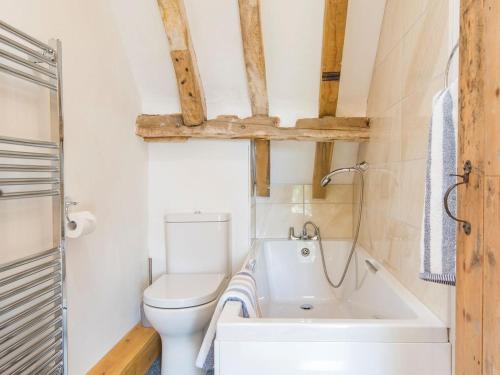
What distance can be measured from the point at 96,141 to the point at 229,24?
3.42ft

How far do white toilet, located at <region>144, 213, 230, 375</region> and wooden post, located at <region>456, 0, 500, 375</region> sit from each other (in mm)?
1411

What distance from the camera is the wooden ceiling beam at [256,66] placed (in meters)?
1.99

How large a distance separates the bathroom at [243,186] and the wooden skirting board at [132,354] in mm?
15

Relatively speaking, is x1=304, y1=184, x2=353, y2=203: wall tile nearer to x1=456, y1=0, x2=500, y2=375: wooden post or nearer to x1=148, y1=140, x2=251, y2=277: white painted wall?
x1=148, y1=140, x2=251, y2=277: white painted wall

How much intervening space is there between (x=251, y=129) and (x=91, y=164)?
1.08 metres

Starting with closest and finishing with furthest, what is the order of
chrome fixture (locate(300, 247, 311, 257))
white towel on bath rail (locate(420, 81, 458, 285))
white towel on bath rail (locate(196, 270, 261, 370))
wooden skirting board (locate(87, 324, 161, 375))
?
white towel on bath rail (locate(420, 81, 458, 285)) → white towel on bath rail (locate(196, 270, 261, 370)) → wooden skirting board (locate(87, 324, 161, 375)) → chrome fixture (locate(300, 247, 311, 257))

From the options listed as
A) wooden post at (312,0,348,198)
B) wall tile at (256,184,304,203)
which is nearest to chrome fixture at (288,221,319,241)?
wall tile at (256,184,304,203)

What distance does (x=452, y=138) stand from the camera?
1010 mm

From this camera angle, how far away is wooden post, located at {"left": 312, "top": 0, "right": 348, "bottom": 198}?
1931mm

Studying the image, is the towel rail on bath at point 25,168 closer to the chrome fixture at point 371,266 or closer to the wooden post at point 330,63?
the wooden post at point 330,63

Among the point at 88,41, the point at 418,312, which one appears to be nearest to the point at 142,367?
the point at 418,312

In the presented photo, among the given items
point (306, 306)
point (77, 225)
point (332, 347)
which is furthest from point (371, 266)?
point (77, 225)

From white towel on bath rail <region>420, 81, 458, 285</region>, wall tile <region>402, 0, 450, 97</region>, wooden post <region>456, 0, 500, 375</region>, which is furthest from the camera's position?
wall tile <region>402, 0, 450, 97</region>

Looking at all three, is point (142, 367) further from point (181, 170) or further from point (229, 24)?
point (229, 24)
